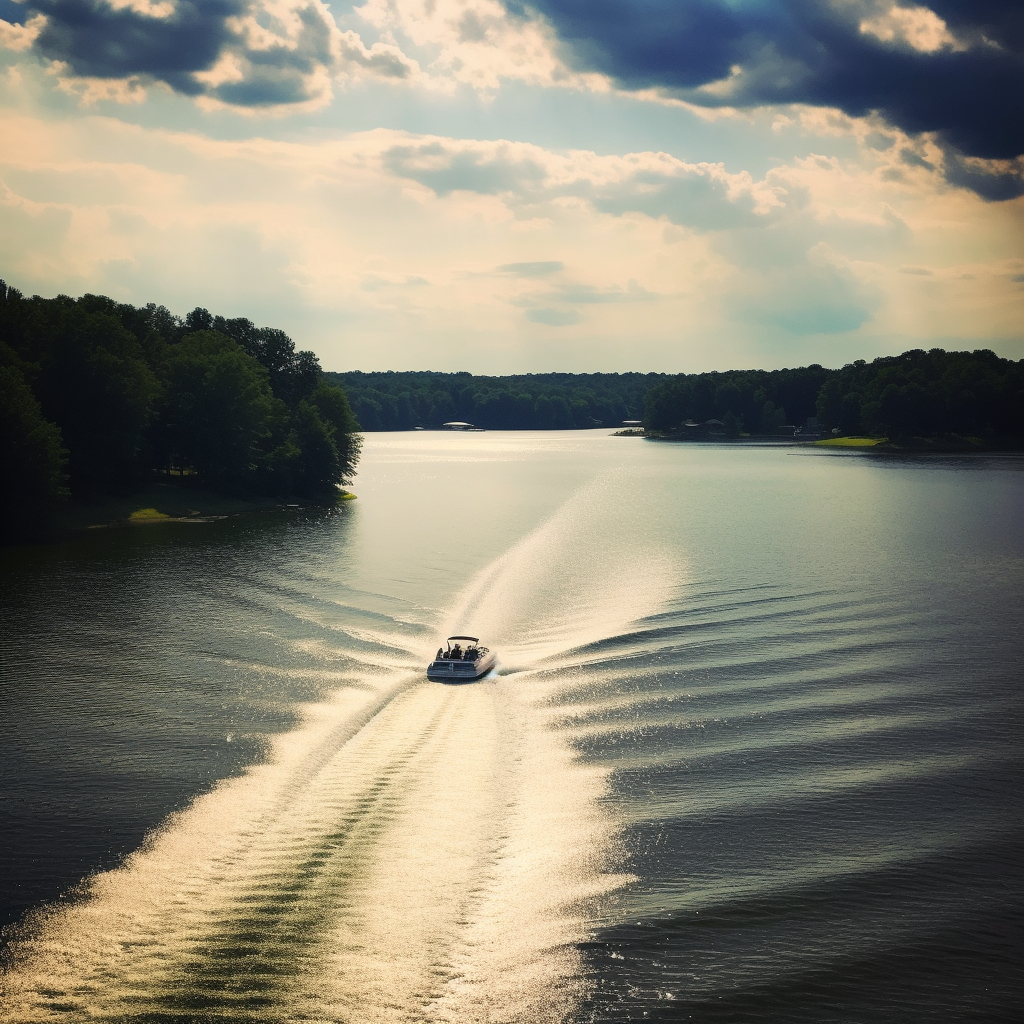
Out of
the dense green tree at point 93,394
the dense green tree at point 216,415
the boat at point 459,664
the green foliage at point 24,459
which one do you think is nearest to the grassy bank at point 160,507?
the dense green tree at point 93,394

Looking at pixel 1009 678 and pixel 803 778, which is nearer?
pixel 803 778

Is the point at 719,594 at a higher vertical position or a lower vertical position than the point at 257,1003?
higher

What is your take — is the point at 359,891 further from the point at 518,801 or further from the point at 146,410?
the point at 146,410

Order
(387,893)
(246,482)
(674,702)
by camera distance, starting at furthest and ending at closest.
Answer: (246,482)
(674,702)
(387,893)

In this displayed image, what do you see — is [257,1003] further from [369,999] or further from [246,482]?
[246,482]

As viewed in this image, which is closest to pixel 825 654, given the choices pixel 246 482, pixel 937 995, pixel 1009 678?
pixel 1009 678

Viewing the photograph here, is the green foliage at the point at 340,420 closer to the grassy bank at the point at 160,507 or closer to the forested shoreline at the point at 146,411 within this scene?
the forested shoreline at the point at 146,411

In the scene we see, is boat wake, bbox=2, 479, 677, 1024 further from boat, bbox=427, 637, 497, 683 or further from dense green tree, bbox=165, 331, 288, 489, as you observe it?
dense green tree, bbox=165, 331, 288, 489
